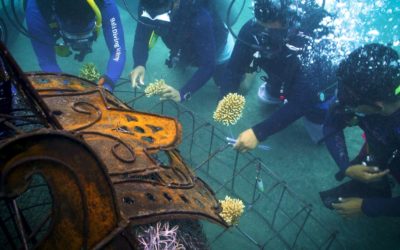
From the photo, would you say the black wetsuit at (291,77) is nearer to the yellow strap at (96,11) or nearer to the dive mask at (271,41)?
the dive mask at (271,41)

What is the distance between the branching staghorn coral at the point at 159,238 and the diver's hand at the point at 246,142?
7.41ft

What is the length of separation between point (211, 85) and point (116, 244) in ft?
17.9

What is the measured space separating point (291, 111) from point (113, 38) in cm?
341

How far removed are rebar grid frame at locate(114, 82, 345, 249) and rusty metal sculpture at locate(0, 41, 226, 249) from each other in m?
1.51

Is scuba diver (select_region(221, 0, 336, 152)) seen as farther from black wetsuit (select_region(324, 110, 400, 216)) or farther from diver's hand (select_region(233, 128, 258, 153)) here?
black wetsuit (select_region(324, 110, 400, 216))

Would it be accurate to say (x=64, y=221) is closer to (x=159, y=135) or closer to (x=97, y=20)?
(x=159, y=135)

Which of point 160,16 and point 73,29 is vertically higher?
point 160,16

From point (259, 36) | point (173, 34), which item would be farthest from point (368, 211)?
point (173, 34)

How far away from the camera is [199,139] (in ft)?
17.1

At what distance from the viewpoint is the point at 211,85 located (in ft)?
21.2

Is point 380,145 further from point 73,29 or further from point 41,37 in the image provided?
point 41,37

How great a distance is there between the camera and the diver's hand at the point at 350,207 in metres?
3.81

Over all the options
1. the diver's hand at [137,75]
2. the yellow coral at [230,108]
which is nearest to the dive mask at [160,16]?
the diver's hand at [137,75]

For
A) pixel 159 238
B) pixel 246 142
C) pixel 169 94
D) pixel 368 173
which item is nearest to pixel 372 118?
pixel 368 173
